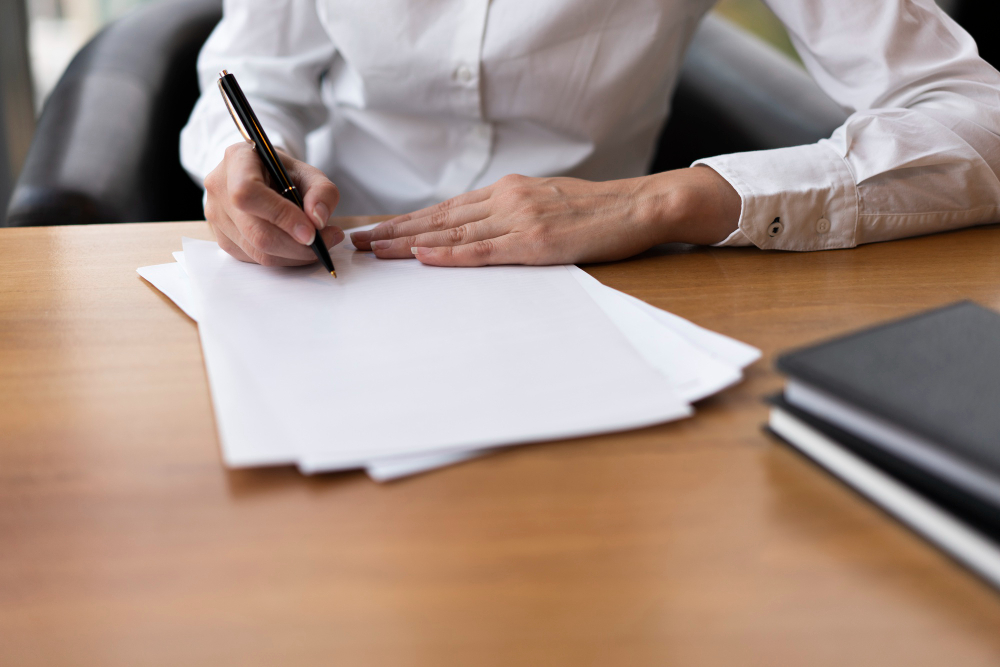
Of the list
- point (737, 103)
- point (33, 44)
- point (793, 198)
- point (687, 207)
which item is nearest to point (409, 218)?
point (687, 207)

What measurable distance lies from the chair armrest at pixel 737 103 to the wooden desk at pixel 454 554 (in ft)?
2.98

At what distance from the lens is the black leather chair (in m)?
0.92

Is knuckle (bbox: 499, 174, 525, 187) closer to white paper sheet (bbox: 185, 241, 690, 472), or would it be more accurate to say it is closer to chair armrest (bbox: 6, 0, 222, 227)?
white paper sheet (bbox: 185, 241, 690, 472)

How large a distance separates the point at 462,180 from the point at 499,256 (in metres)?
0.45

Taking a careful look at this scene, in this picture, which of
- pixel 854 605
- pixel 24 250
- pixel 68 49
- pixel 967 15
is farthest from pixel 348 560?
pixel 68 49

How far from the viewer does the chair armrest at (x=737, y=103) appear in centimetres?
121

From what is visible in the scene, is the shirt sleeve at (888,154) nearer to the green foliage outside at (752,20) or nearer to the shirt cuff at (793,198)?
the shirt cuff at (793,198)

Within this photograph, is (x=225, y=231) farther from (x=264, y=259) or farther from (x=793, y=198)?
(x=793, y=198)

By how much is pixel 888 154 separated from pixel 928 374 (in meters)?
0.41

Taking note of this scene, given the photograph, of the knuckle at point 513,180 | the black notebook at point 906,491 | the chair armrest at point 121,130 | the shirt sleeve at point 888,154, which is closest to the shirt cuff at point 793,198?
the shirt sleeve at point 888,154

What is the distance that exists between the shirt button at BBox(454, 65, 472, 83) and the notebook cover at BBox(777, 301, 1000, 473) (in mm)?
669

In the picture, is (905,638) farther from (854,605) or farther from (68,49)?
(68,49)

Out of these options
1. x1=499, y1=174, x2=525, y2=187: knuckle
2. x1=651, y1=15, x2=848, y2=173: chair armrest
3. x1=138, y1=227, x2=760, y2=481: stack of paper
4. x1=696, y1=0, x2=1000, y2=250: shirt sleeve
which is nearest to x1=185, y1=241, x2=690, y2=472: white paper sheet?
x1=138, y1=227, x2=760, y2=481: stack of paper

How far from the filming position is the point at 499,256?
64 cm
